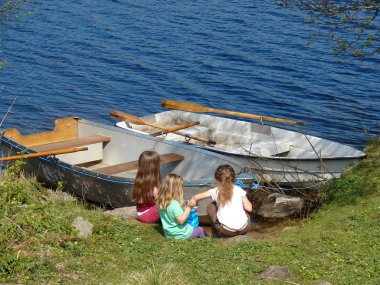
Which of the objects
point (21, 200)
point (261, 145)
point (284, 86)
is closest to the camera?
point (21, 200)

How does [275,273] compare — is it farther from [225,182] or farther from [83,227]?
[83,227]

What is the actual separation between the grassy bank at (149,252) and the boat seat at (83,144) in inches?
165

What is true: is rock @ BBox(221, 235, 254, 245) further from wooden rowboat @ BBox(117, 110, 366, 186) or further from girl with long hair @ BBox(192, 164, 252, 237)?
wooden rowboat @ BBox(117, 110, 366, 186)

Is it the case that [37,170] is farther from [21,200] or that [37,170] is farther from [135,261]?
[135,261]

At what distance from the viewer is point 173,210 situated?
9.12 metres

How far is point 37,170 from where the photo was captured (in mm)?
13297

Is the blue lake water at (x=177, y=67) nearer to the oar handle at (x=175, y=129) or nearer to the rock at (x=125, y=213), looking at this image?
the oar handle at (x=175, y=129)

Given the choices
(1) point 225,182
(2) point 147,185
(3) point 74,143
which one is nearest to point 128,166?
(3) point 74,143

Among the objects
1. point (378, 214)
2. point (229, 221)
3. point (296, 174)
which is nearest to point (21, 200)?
point (229, 221)

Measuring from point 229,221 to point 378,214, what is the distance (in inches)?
76.1

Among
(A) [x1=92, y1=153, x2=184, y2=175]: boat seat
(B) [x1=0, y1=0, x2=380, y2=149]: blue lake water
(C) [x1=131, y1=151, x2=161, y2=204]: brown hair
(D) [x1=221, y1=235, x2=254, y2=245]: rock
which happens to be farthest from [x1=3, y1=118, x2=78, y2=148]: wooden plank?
(D) [x1=221, y1=235, x2=254, y2=245]: rock

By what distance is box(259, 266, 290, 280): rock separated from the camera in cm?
735

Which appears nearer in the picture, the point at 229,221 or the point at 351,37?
the point at 229,221

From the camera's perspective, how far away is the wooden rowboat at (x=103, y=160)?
11978 millimetres
